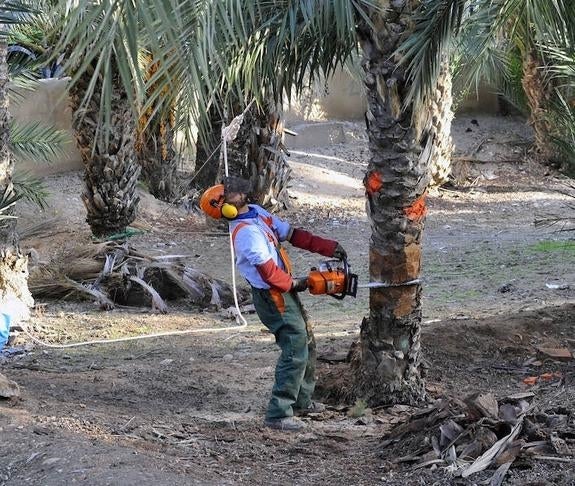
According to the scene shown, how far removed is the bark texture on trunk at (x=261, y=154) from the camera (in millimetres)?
13259

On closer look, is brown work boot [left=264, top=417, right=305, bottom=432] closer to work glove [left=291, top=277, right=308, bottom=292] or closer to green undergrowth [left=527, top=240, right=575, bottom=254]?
work glove [left=291, top=277, right=308, bottom=292]

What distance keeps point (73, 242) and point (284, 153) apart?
3292 millimetres

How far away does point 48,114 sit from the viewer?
47.4ft

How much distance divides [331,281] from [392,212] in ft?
1.93

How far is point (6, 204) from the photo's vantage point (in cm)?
768

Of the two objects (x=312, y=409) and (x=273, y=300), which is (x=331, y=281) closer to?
(x=273, y=300)

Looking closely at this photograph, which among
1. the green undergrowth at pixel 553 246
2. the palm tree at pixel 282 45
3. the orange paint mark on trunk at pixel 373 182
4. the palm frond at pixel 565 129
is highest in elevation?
the palm tree at pixel 282 45

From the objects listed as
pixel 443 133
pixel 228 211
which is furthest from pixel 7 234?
pixel 443 133

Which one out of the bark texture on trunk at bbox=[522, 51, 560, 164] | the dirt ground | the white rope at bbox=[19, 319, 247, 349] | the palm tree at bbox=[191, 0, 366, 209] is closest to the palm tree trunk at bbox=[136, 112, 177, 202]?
the dirt ground

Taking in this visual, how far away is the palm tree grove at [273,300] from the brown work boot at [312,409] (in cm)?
2

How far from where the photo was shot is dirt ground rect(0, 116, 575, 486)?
16.3 ft

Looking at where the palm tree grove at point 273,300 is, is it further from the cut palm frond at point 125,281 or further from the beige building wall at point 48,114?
the beige building wall at point 48,114

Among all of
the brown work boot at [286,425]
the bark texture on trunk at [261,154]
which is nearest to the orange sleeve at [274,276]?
the brown work boot at [286,425]

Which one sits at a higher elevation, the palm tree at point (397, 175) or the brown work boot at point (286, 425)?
the palm tree at point (397, 175)
